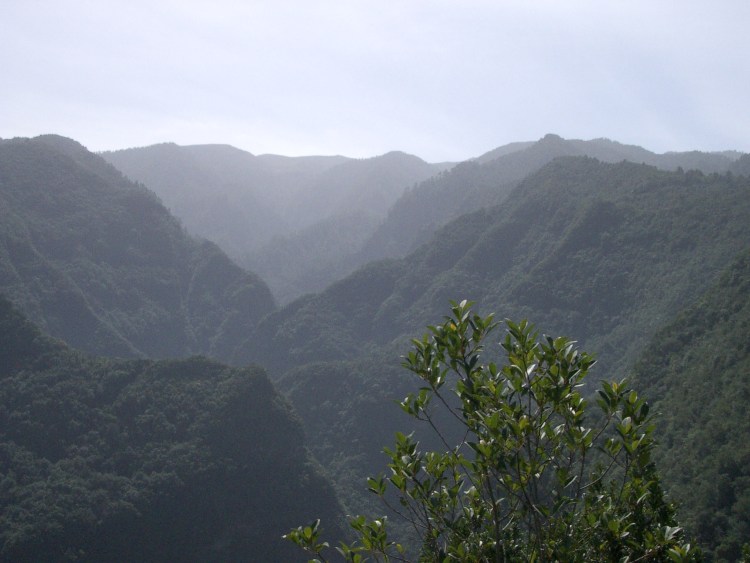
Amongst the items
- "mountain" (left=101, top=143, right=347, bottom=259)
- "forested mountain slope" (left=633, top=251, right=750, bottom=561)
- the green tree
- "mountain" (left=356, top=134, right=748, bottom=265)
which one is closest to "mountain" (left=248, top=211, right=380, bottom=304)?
"mountain" (left=356, top=134, right=748, bottom=265)

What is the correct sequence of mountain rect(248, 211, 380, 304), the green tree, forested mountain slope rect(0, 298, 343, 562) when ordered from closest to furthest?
the green tree
forested mountain slope rect(0, 298, 343, 562)
mountain rect(248, 211, 380, 304)

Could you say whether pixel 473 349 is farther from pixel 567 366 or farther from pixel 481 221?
pixel 481 221

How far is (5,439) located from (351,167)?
162686 millimetres

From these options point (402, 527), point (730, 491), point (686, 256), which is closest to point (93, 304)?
point (402, 527)

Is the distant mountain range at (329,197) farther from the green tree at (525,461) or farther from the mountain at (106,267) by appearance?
the green tree at (525,461)

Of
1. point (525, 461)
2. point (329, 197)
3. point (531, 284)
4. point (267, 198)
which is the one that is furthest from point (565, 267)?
point (267, 198)

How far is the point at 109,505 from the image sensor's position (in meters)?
37.1

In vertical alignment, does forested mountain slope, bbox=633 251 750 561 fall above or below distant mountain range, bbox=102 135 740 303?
below

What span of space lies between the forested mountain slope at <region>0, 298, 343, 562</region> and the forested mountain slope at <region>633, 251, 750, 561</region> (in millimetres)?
21283

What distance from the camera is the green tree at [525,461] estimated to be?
16.3 ft

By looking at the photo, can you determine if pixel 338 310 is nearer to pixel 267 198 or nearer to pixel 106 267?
pixel 106 267

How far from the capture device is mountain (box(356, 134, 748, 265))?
403 ft

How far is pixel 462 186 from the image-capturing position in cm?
12850

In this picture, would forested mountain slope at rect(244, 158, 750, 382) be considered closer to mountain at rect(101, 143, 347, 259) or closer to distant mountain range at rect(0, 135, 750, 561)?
distant mountain range at rect(0, 135, 750, 561)
